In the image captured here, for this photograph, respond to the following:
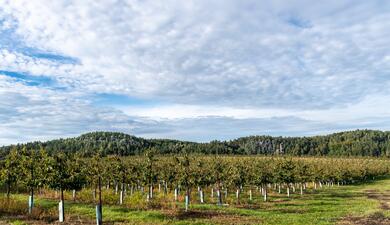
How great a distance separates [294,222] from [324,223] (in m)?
2.77

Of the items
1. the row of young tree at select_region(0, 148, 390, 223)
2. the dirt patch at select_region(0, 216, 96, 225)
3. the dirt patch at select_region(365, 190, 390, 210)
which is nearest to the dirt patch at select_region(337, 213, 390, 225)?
the dirt patch at select_region(365, 190, 390, 210)

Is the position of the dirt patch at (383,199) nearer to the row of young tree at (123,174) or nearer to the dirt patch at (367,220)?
the dirt patch at (367,220)

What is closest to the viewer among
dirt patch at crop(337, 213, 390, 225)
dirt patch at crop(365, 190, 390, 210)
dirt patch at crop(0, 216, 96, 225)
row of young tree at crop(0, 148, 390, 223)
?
dirt patch at crop(0, 216, 96, 225)

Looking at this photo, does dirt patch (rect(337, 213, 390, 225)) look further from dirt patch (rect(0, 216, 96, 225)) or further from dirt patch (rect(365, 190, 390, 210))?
dirt patch (rect(0, 216, 96, 225))

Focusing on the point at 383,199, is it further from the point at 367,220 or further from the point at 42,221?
the point at 42,221

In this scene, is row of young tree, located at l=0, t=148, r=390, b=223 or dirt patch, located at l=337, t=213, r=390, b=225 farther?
row of young tree, located at l=0, t=148, r=390, b=223

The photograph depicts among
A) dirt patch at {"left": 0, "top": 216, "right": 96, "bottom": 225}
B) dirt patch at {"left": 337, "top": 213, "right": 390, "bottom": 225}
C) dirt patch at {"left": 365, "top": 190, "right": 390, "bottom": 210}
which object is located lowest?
dirt patch at {"left": 365, "top": 190, "right": 390, "bottom": 210}

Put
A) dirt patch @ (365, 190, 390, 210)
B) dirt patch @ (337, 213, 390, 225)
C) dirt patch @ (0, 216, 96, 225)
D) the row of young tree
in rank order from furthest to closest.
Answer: dirt patch @ (365, 190, 390, 210), the row of young tree, dirt patch @ (337, 213, 390, 225), dirt patch @ (0, 216, 96, 225)

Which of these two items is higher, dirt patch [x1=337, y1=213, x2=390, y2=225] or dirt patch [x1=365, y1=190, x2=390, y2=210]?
dirt patch [x1=337, y1=213, x2=390, y2=225]

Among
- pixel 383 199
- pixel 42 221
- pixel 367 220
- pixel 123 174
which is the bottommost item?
pixel 383 199

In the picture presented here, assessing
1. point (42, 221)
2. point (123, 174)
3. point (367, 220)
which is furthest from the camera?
point (123, 174)

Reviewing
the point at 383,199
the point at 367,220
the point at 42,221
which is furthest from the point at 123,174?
the point at 383,199

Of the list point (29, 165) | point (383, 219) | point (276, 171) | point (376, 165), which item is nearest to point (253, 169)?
point (276, 171)

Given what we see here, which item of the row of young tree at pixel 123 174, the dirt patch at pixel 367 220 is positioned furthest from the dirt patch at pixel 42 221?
the dirt patch at pixel 367 220
